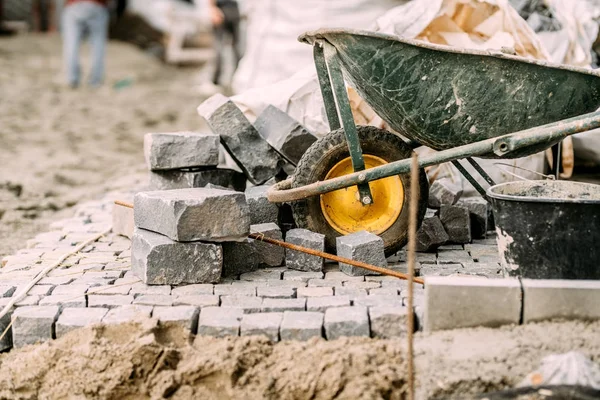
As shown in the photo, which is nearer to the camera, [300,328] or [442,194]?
[300,328]

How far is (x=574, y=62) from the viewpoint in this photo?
18.0 ft

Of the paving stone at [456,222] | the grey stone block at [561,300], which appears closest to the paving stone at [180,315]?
the grey stone block at [561,300]

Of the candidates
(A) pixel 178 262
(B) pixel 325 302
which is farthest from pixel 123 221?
(B) pixel 325 302

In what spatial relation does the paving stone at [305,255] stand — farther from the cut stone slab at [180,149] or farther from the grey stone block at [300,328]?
the cut stone slab at [180,149]

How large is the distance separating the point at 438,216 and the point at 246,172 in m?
1.24

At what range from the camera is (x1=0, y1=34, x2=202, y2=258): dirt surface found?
6.89 m

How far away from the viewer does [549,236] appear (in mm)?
3393

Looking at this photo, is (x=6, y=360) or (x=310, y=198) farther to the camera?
(x=310, y=198)

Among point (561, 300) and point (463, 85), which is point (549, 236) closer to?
point (561, 300)

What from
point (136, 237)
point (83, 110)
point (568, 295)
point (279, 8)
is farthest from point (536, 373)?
point (83, 110)

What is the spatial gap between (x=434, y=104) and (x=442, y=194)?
0.97 m

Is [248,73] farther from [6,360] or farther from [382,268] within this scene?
[6,360]

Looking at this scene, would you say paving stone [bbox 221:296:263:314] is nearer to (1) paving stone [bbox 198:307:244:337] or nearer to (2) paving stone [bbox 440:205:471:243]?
(1) paving stone [bbox 198:307:244:337]

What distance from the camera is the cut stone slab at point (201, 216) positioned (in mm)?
3738
